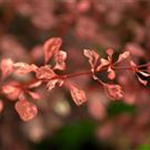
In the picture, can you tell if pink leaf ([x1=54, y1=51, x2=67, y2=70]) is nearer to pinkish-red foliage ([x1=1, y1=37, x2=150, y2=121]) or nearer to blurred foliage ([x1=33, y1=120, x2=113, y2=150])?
pinkish-red foliage ([x1=1, y1=37, x2=150, y2=121])

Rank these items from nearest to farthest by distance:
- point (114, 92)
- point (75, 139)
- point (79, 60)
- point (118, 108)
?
point (114, 92)
point (79, 60)
point (118, 108)
point (75, 139)

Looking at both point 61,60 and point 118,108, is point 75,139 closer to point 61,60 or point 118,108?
point 118,108

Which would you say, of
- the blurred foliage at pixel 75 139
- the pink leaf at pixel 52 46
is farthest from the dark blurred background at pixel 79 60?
the pink leaf at pixel 52 46

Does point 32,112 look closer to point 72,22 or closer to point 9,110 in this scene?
point 72,22

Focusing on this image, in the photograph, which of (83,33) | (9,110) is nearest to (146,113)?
(83,33)

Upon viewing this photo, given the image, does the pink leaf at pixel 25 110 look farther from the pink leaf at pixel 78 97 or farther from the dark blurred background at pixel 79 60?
the dark blurred background at pixel 79 60

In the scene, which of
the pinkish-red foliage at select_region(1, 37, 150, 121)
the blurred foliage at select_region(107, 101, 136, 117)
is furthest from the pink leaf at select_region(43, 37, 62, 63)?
the blurred foliage at select_region(107, 101, 136, 117)

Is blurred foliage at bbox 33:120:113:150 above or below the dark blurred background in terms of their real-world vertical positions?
below

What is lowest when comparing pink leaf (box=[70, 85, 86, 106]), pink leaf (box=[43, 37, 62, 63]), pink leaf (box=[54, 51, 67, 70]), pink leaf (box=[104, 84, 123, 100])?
pink leaf (box=[70, 85, 86, 106])

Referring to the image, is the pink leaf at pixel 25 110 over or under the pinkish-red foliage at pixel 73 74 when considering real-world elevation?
under

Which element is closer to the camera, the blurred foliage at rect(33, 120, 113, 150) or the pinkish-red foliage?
the pinkish-red foliage

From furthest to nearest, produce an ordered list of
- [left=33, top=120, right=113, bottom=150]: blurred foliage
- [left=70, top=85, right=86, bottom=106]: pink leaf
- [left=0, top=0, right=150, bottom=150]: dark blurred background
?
[left=33, top=120, right=113, bottom=150]: blurred foliage → [left=0, top=0, right=150, bottom=150]: dark blurred background → [left=70, top=85, right=86, bottom=106]: pink leaf

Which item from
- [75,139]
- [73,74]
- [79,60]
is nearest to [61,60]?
[73,74]
